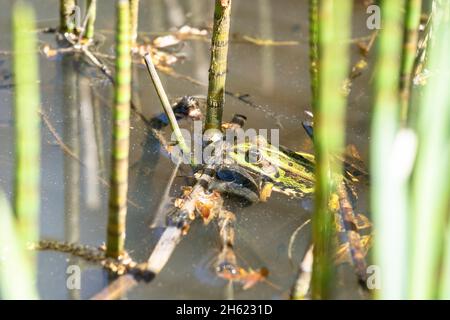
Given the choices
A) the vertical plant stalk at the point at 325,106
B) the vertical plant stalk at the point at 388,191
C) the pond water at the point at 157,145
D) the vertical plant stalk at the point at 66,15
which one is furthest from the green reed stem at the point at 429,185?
the vertical plant stalk at the point at 66,15

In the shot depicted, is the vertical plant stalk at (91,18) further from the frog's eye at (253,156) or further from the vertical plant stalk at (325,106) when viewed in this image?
the vertical plant stalk at (325,106)

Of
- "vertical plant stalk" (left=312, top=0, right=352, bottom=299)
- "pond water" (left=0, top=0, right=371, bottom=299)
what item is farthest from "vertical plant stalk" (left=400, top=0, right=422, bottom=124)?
"pond water" (left=0, top=0, right=371, bottom=299)

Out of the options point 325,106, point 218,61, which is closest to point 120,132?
point 325,106

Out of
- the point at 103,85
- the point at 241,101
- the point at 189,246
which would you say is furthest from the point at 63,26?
the point at 189,246

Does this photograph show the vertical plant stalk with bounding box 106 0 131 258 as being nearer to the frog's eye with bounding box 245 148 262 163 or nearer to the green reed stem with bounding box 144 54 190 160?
the green reed stem with bounding box 144 54 190 160
